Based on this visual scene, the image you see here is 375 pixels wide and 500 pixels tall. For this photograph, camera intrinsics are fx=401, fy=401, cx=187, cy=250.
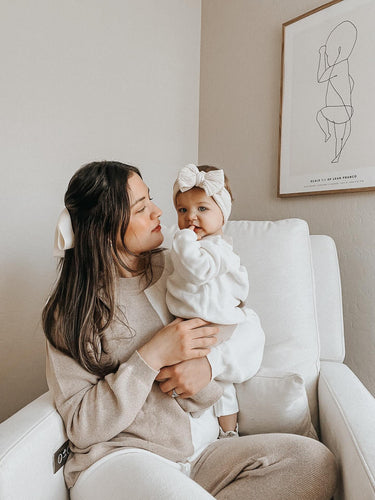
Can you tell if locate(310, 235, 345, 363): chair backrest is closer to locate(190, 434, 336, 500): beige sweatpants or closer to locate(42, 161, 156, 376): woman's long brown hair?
locate(190, 434, 336, 500): beige sweatpants

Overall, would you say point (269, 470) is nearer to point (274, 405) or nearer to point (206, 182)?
point (274, 405)

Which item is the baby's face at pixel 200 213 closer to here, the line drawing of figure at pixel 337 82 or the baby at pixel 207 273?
the baby at pixel 207 273

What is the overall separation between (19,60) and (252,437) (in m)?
1.40

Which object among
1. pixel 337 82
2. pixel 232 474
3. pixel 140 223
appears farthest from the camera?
pixel 337 82

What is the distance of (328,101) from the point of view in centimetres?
152

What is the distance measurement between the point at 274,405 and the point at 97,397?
1.54ft

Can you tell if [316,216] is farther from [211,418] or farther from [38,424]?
[38,424]

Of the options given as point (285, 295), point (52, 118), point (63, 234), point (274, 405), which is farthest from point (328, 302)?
point (52, 118)

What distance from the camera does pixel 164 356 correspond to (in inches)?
35.9

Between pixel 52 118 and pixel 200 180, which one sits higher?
pixel 52 118

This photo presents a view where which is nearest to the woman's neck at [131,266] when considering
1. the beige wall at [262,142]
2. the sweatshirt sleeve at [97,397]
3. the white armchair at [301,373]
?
the sweatshirt sleeve at [97,397]

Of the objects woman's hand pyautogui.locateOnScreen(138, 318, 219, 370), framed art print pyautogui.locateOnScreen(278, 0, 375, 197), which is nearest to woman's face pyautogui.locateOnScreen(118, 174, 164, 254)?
woman's hand pyautogui.locateOnScreen(138, 318, 219, 370)

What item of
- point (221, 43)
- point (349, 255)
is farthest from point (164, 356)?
point (221, 43)

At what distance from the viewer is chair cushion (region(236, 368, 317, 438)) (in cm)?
105
